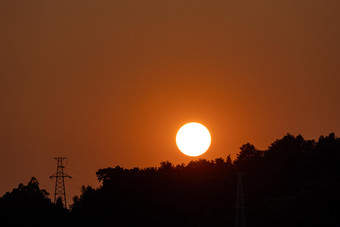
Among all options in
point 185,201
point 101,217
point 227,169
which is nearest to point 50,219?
point 101,217

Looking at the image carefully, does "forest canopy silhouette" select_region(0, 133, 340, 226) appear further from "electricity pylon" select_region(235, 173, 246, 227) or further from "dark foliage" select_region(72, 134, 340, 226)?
"electricity pylon" select_region(235, 173, 246, 227)

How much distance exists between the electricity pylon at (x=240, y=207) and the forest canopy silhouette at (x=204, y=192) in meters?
10.2

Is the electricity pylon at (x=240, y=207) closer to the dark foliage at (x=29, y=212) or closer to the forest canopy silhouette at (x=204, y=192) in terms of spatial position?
the forest canopy silhouette at (x=204, y=192)

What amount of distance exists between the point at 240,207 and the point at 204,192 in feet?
132

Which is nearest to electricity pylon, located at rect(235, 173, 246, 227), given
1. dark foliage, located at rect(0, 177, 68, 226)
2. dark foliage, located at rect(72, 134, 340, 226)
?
dark foliage, located at rect(72, 134, 340, 226)

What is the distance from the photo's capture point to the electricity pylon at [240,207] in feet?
342

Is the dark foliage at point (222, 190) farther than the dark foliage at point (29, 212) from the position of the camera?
No

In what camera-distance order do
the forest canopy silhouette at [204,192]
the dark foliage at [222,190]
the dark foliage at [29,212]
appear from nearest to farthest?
the dark foliage at [222,190] < the forest canopy silhouette at [204,192] < the dark foliage at [29,212]

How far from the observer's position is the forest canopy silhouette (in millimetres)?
129125

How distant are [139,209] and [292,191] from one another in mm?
24161

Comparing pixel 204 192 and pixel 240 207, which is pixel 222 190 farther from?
pixel 240 207

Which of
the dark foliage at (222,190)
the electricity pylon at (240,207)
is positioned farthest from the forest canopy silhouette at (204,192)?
the electricity pylon at (240,207)

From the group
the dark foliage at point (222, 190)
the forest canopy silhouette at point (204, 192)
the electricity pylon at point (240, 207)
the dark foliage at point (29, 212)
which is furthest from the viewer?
the dark foliage at point (29, 212)

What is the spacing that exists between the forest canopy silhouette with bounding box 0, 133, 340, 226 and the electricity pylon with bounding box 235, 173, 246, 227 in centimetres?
1022
